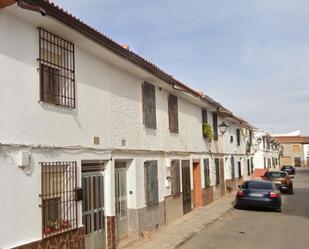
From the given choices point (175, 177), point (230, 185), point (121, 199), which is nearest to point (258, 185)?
point (175, 177)

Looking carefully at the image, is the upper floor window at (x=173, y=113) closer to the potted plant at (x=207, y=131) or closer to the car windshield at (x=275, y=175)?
the potted plant at (x=207, y=131)

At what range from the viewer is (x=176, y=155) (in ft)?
53.0

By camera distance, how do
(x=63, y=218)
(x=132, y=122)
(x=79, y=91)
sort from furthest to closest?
(x=132, y=122), (x=79, y=91), (x=63, y=218)

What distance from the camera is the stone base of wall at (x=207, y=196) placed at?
20344mm

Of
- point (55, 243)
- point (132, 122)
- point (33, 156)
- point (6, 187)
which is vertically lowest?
point (55, 243)

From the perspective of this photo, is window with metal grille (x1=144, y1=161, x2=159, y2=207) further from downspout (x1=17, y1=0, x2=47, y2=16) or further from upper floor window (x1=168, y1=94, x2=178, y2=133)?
downspout (x1=17, y1=0, x2=47, y2=16)

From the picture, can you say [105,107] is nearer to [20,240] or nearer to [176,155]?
[20,240]

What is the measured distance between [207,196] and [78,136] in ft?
43.0

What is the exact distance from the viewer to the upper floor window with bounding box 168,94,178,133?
15.8m

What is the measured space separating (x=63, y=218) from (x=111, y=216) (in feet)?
7.26

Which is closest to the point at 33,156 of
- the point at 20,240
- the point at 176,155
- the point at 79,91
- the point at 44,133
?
the point at 44,133

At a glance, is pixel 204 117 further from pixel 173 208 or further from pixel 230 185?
pixel 230 185

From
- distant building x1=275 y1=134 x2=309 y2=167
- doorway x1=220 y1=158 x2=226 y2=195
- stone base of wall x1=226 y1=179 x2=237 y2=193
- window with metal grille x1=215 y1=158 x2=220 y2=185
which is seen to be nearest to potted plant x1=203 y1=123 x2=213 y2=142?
window with metal grille x1=215 y1=158 x2=220 y2=185

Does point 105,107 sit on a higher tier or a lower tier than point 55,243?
higher
